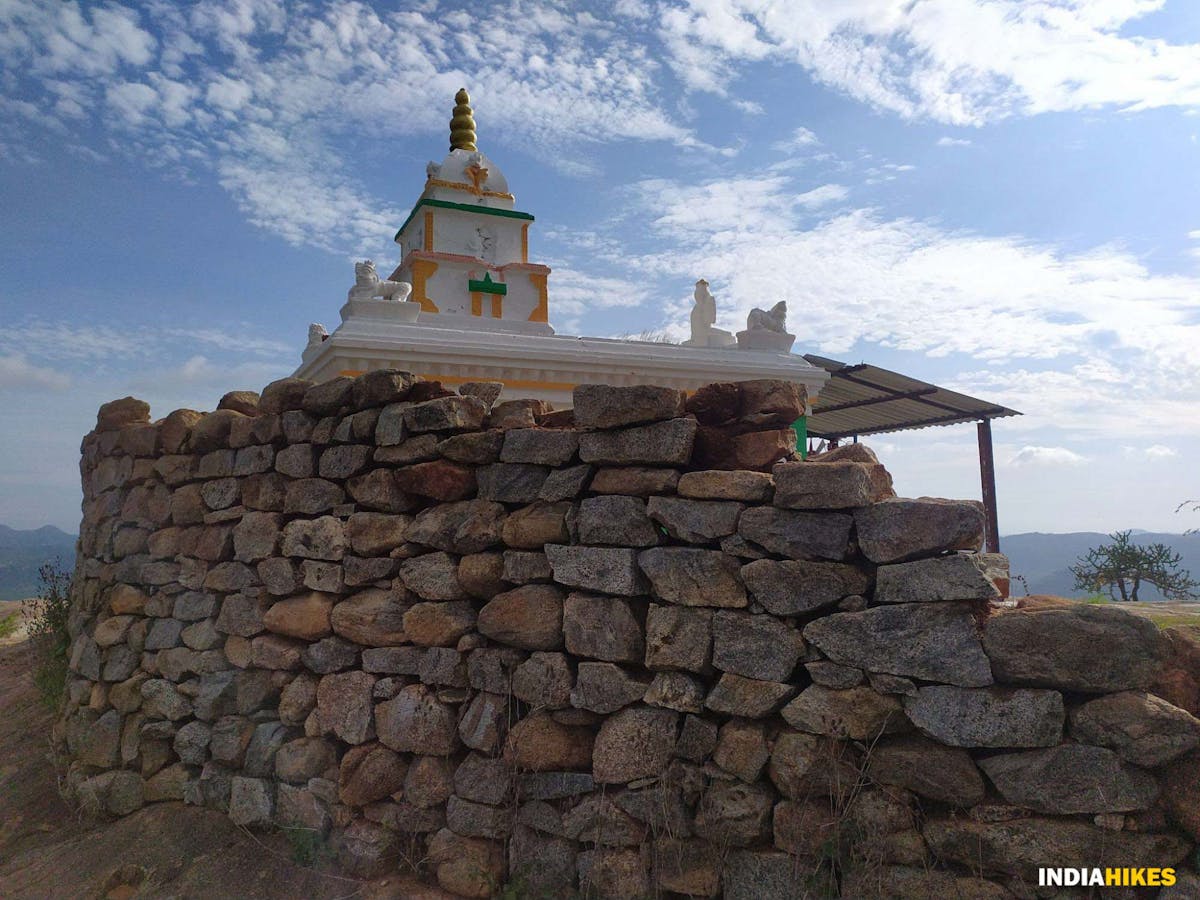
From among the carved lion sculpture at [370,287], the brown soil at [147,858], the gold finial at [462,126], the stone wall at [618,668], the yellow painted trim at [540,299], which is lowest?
the brown soil at [147,858]

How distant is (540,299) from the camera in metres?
13.2

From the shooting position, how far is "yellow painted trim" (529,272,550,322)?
13164 millimetres

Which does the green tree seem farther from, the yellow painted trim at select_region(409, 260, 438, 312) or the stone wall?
the yellow painted trim at select_region(409, 260, 438, 312)

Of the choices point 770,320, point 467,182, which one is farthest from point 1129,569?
point 467,182

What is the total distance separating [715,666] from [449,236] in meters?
10.6

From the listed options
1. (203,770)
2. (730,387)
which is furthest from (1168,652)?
(203,770)

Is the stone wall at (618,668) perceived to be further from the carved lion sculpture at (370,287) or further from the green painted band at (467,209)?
the green painted band at (467,209)

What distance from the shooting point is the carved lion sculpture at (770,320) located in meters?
11.3

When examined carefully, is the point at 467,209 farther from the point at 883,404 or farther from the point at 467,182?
the point at 883,404

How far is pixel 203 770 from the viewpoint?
5.46 metres

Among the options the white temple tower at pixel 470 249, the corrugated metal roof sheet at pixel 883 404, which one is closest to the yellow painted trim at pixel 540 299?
the white temple tower at pixel 470 249

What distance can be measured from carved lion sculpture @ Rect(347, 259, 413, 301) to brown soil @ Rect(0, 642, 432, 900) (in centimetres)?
527

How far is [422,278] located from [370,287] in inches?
134

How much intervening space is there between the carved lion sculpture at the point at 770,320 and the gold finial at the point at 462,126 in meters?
6.37
